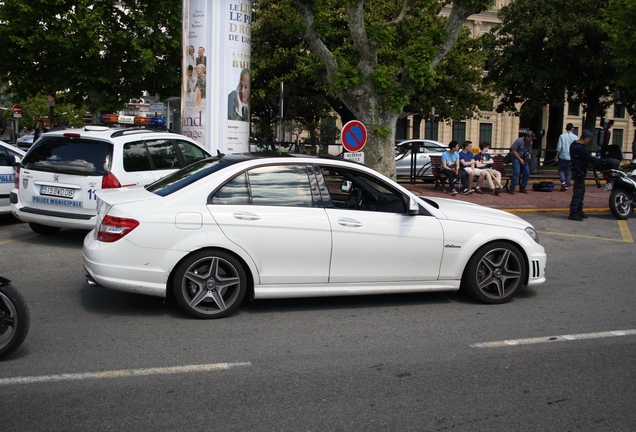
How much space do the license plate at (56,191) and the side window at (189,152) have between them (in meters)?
1.92

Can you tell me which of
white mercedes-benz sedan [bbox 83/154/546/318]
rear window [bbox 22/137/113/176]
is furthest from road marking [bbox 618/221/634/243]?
rear window [bbox 22/137/113/176]

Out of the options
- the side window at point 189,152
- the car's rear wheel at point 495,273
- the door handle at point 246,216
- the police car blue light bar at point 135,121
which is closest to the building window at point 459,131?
the police car blue light bar at point 135,121

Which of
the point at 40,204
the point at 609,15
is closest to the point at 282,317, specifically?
the point at 40,204

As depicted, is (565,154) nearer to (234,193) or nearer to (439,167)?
(439,167)

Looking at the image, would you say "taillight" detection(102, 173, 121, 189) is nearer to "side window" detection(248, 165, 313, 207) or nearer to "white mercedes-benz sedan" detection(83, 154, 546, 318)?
"white mercedes-benz sedan" detection(83, 154, 546, 318)

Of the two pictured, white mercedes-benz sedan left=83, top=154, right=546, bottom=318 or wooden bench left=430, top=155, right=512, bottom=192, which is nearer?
white mercedes-benz sedan left=83, top=154, right=546, bottom=318

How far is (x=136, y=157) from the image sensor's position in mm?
9414

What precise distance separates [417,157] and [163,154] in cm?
1329

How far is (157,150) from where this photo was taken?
982 cm

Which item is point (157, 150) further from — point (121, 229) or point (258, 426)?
point (258, 426)

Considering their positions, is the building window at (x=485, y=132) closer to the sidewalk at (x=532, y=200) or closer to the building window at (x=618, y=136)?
the building window at (x=618, y=136)

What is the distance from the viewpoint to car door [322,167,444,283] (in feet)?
20.7

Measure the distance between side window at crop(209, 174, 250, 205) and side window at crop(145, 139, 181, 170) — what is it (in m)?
3.85

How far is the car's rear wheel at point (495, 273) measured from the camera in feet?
22.2
